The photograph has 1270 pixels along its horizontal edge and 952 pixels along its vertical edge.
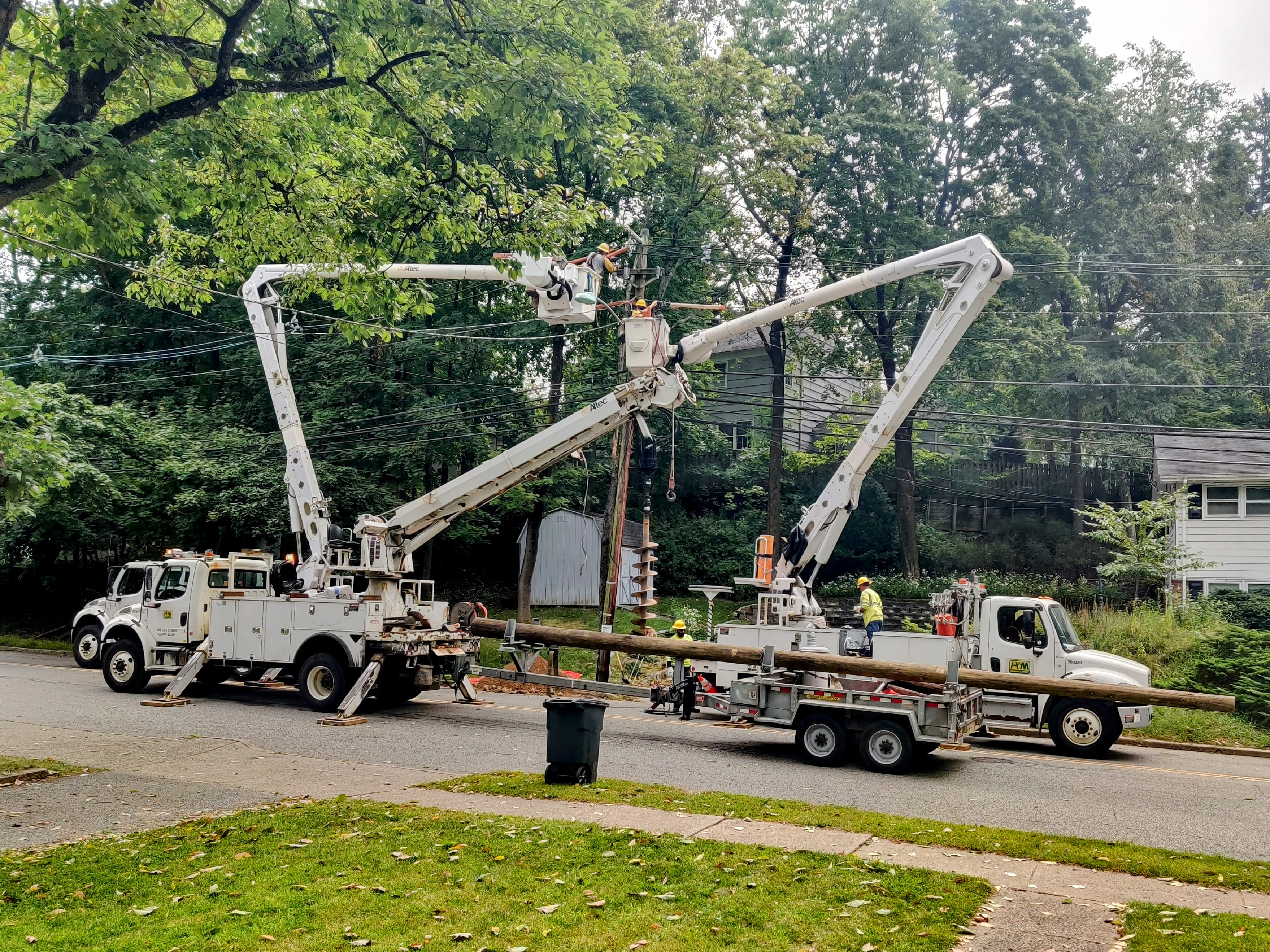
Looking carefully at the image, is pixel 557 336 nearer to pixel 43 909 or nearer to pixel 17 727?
pixel 17 727

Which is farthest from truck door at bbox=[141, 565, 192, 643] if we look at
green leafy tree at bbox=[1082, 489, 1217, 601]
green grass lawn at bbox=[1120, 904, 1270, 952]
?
green leafy tree at bbox=[1082, 489, 1217, 601]

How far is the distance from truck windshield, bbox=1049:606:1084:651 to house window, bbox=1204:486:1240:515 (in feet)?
48.3

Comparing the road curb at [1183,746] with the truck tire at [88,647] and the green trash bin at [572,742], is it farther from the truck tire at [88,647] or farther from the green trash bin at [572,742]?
the truck tire at [88,647]

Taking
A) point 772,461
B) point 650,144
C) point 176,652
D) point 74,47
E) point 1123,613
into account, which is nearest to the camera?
point 74,47

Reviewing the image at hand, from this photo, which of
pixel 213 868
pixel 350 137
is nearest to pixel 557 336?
pixel 350 137

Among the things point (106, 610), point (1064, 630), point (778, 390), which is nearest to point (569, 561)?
point (778, 390)

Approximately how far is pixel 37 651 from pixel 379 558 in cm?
1681

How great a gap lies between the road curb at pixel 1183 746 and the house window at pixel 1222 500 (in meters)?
12.5

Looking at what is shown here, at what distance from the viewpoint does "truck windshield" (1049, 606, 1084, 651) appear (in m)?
15.2

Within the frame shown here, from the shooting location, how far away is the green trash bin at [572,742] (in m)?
10.4

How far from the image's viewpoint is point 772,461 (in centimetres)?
3189

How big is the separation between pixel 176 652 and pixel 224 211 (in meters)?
9.05

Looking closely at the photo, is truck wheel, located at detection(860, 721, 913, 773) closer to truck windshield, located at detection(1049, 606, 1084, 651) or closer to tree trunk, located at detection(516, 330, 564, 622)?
truck windshield, located at detection(1049, 606, 1084, 651)

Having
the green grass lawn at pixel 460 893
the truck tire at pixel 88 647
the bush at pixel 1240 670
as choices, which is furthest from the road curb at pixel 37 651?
the bush at pixel 1240 670
